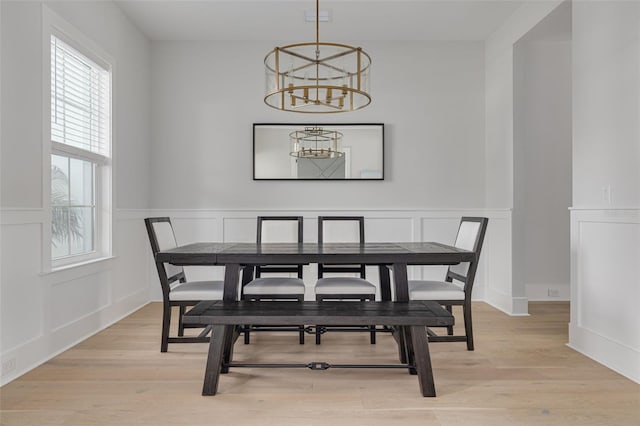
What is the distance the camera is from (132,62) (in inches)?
169

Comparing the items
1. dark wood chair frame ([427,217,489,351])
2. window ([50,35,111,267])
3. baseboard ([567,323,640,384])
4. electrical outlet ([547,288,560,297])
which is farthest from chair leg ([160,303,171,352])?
electrical outlet ([547,288,560,297])

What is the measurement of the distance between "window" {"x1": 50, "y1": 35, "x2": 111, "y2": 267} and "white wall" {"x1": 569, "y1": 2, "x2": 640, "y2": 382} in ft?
11.8

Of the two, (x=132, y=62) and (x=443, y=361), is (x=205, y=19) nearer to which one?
(x=132, y=62)

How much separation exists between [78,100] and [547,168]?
4372 mm

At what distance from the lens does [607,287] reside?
9.02ft

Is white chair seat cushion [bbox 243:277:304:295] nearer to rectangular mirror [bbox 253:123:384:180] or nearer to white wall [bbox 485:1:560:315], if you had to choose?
rectangular mirror [bbox 253:123:384:180]

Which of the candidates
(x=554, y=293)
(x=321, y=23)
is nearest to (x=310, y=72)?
(x=321, y=23)

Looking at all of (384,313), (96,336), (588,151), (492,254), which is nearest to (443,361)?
(384,313)

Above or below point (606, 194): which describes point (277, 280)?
below

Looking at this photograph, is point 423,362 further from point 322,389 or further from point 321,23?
point 321,23

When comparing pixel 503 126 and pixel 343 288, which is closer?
pixel 343 288

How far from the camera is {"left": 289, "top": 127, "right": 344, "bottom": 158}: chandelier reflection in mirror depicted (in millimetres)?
4496

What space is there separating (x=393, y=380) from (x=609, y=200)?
173 cm

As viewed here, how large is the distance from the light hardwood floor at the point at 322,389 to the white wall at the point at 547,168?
5.00 feet
